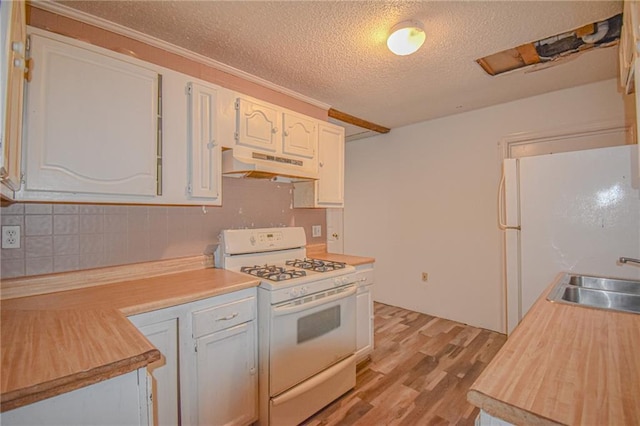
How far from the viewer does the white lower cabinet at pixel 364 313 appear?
8.03ft

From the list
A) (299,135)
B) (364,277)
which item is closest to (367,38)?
(299,135)

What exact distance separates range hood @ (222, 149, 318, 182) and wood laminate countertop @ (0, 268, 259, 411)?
2.52ft

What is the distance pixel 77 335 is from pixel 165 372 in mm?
541

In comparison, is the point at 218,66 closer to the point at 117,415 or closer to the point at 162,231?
the point at 162,231

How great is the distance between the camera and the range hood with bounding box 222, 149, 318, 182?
1967mm

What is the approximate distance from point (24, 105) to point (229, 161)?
1.00 metres

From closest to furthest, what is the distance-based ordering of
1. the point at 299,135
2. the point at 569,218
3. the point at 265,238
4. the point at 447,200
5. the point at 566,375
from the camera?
the point at 566,375 → the point at 569,218 → the point at 265,238 → the point at 299,135 → the point at 447,200

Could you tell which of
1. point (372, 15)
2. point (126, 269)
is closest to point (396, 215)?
point (372, 15)

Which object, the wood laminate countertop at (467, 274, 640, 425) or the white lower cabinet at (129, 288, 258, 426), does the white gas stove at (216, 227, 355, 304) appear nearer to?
the white lower cabinet at (129, 288, 258, 426)

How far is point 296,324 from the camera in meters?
1.79

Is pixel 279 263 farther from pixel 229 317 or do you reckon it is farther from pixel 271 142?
pixel 271 142

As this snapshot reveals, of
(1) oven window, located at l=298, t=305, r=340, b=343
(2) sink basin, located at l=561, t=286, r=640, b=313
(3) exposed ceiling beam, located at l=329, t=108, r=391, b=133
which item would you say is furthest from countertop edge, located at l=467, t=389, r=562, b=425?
(3) exposed ceiling beam, located at l=329, t=108, r=391, b=133

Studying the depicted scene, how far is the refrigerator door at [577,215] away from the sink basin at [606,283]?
0.99ft

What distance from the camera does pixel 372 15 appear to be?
1.65m
